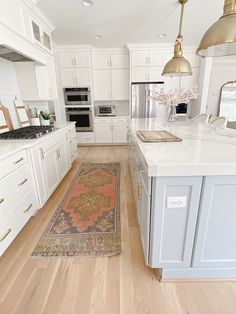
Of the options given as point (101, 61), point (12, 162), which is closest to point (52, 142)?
→ point (12, 162)

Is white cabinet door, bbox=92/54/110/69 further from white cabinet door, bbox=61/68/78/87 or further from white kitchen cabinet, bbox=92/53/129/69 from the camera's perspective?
white cabinet door, bbox=61/68/78/87

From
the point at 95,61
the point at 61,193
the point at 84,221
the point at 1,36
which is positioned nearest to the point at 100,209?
the point at 84,221

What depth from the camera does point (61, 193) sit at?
2.61 metres

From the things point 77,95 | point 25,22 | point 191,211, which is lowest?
point 191,211

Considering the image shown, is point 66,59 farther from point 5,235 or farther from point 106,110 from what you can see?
point 5,235

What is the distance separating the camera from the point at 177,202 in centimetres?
109

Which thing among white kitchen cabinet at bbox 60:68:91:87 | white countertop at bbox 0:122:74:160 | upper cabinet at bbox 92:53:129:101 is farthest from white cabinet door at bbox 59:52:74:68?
white countertop at bbox 0:122:74:160

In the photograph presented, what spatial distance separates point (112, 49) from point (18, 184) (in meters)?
4.42

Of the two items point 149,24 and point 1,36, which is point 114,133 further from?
point 1,36

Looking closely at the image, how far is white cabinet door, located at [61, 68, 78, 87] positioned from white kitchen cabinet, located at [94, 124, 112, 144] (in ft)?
4.37

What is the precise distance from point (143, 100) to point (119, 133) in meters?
1.15

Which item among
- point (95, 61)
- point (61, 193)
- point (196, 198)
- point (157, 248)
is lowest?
point (61, 193)

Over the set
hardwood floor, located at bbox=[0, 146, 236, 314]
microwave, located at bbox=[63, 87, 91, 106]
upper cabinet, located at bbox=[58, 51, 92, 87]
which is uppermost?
upper cabinet, located at bbox=[58, 51, 92, 87]

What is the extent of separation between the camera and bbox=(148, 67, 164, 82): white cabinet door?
463 centimetres
